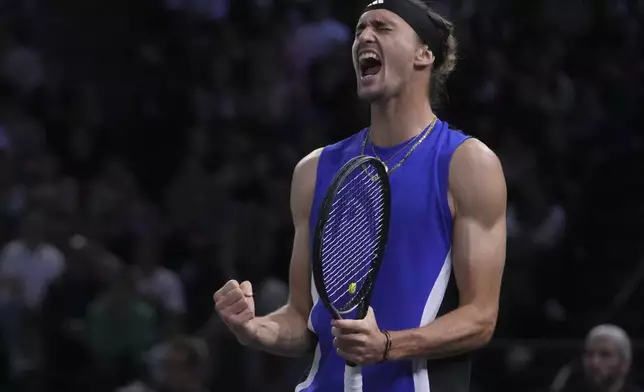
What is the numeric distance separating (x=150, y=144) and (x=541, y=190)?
282 cm

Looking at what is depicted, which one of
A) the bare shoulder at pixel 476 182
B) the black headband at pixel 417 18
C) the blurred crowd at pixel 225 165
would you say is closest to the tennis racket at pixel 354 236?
the bare shoulder at pixel 476 182

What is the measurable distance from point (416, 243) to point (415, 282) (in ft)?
0.35

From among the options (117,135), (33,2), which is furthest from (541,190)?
(33,2)

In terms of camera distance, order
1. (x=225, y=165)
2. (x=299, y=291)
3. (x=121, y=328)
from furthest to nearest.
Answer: (x=225, y=165) → (x=121, y=328) → (x=299, y=291)

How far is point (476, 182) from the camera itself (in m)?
3.75

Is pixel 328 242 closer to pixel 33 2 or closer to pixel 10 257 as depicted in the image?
pixel 10 257

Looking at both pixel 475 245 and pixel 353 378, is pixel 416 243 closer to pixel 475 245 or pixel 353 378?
pixel 475 245

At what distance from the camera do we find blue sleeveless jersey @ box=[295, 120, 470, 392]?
374 centimetres

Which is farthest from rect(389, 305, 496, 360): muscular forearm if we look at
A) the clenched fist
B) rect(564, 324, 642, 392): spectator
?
rect(564, 324, 642, 392): spectator

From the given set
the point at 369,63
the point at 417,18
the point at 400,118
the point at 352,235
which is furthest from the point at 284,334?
the point at 417,18

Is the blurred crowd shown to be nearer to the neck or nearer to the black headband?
the neck

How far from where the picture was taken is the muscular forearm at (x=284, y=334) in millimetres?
3906

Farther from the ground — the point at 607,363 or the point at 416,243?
the point at 416,243

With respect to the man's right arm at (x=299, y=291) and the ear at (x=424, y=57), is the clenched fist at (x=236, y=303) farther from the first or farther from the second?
the ear at (x=424, y=57)
